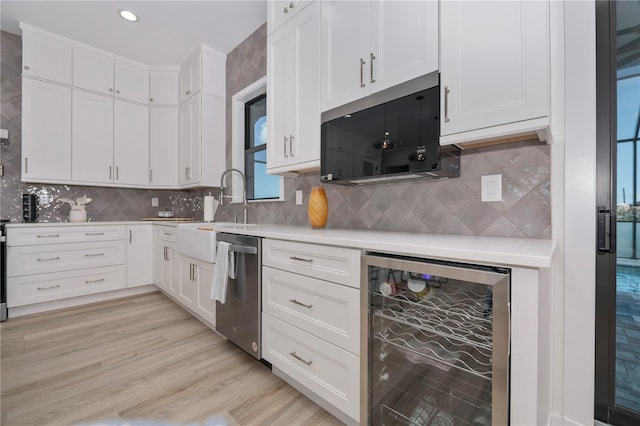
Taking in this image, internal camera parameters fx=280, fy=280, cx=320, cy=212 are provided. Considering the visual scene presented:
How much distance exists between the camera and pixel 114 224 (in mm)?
3203

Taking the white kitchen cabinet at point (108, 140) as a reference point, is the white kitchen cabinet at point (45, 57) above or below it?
above

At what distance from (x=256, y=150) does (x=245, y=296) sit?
1.82 metres

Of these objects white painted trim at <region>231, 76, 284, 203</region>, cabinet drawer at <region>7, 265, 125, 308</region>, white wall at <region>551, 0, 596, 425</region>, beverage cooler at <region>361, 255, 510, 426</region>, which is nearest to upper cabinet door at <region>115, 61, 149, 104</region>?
white painted trim at <region>231, 76, 284, 203</region>

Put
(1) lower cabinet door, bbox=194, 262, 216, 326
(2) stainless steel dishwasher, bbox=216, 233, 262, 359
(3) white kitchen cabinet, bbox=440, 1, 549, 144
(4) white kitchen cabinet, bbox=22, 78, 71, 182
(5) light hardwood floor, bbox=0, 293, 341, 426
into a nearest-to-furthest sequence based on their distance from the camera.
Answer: (3) white kitchen cabinet, bbox=440, 1, 549, 144 → (5) light hardwood floor, bbox=0, 293, 341, 426 → (2) stainless steel dishwasher, bbox=216, 233, 262, 359 → (1) lower cabinet door, bbox=194, 262, 216, 326 → (4) white kitchen cabinet, bbox=22, 78, 71, 182

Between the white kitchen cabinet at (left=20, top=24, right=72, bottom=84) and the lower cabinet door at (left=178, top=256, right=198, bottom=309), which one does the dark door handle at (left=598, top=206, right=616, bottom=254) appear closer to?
the lower cabinet door at (left=178, top=256, right=198, bottom=309)

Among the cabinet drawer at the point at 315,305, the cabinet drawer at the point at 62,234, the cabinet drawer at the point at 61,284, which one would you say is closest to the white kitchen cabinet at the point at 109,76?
the cabinet drawer at the point at 62,234

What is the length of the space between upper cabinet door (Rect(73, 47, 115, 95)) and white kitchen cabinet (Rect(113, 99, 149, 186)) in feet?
0.66

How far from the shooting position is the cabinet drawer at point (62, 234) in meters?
2.65

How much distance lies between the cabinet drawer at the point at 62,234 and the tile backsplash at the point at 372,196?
1.65 feet

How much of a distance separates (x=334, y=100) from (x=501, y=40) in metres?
0.86

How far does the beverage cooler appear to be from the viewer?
33.8 inches

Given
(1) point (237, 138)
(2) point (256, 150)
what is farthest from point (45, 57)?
(2) point (256, 150)

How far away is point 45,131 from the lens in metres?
2.93

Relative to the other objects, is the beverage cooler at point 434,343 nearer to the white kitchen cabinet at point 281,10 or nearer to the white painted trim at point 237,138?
the white kitchen cabinet at point 281,10
